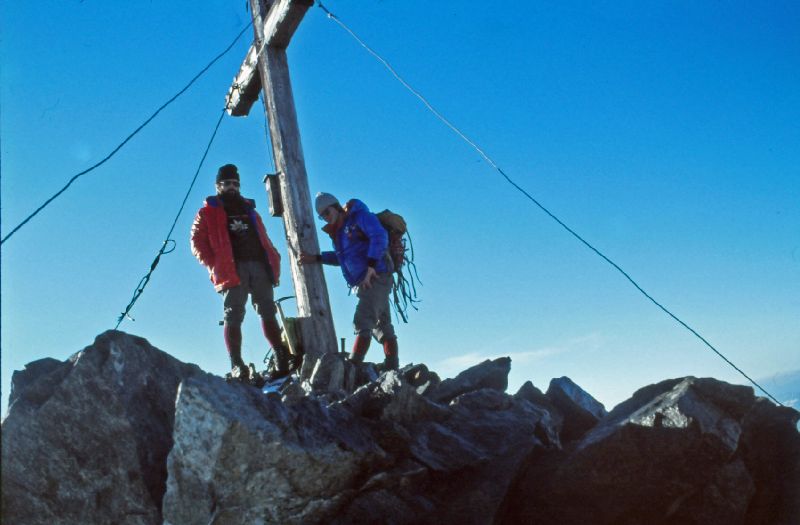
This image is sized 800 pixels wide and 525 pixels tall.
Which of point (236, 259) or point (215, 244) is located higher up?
point (215, 244)

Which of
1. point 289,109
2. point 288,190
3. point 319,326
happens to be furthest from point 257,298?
point 289,109

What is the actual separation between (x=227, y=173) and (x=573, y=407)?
539 centimetres

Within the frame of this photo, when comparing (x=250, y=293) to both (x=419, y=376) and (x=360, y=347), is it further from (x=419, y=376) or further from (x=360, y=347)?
(x=419, y=376)

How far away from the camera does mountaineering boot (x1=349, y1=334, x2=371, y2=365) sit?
7.86 meters

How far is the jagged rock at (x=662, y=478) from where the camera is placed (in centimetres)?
379

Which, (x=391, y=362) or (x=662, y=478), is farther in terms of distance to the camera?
(x=391, y=362)

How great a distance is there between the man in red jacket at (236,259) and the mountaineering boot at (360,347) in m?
0.92

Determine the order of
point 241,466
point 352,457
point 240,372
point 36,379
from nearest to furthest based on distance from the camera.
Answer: point 241,466 → point 352,457 → point 36,379 → point 240,372

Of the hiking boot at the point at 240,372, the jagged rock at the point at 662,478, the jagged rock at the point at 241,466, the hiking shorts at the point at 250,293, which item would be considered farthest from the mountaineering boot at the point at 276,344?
the jagged rock at the point at 662,478

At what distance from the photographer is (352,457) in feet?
12.0

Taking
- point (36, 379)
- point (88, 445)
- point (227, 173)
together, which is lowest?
point (88, 445)

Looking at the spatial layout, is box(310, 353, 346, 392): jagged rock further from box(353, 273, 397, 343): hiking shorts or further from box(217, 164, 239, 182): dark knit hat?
box(217, 164, 239, 182): dark knit hat

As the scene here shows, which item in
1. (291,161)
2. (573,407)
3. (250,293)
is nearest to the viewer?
(573,407)

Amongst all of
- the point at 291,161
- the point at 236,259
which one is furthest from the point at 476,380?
the point at 291,161
